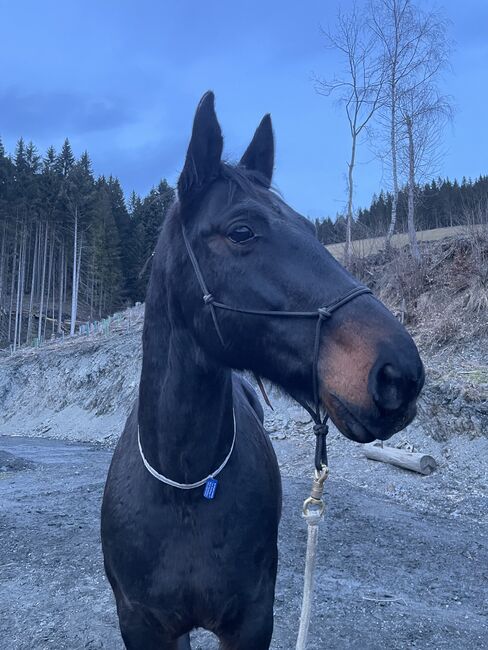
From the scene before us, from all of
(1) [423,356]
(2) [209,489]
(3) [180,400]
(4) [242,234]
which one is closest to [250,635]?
(2) [209,489]

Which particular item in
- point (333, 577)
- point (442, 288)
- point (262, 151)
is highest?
point (442, 288)

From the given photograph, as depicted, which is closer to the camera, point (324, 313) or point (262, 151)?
point (324, 313)

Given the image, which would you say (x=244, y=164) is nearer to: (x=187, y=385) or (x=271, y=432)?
(x=187, y=385)

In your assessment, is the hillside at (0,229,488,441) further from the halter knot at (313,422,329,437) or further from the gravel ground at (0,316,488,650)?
the halter knot at (313,422,329,437)

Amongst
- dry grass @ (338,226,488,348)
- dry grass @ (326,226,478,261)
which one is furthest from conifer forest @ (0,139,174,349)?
dry grass @ (338,226,488,348)

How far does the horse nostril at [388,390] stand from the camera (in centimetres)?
162

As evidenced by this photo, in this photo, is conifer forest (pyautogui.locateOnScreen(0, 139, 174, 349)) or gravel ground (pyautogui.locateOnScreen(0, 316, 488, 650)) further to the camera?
conifer forest (pyautogui.locateOnScreen(0, 139, 174, 349))

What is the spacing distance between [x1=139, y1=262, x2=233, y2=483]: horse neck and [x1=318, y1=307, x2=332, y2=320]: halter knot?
0.60 metres

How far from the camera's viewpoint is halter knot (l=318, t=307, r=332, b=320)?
1805mm

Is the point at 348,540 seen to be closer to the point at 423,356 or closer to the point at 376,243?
the point at 423,356

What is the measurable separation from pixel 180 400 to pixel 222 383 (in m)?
0.20

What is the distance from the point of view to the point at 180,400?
2.34 m

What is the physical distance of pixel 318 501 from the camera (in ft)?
6.76

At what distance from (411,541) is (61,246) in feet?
155
